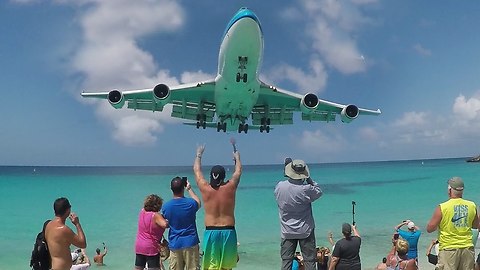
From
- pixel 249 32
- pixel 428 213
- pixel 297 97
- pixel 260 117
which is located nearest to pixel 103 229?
pixel 260 117

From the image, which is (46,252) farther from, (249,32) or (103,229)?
(103,229)

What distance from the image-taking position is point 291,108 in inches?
1167

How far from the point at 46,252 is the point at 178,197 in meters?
1.69

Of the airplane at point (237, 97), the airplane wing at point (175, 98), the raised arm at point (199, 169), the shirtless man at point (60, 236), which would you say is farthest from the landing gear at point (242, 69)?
the shirtless man at point (60, 236)

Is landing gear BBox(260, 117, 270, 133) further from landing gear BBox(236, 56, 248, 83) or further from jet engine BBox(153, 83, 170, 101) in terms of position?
jet engine BBox(153, 83, 170, 101)

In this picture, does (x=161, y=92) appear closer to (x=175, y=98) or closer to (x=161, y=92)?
(x=161, y=92)

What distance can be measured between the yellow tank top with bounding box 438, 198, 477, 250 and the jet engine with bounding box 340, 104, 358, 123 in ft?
65.7

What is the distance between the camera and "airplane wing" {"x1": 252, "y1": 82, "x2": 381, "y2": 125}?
2498cm

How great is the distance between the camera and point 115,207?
44781 mm

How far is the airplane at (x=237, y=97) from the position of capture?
2047cm

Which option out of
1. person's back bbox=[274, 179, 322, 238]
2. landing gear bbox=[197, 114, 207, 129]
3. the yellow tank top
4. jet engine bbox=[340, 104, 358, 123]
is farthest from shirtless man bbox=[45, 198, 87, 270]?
landing gear bbox=[197, 114, 207, 129]

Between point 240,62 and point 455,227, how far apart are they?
1635 centimetres

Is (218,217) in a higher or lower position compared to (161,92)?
lower

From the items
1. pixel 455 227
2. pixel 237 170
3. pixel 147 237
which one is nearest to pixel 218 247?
pixel 237 170
